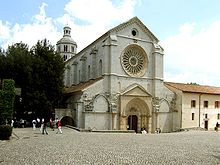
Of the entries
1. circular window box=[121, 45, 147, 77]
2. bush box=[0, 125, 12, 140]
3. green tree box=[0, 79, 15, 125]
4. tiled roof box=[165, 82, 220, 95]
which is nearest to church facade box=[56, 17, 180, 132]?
circular window box=[121, 45, 147, 77]

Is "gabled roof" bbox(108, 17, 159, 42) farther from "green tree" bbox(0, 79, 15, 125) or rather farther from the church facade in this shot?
"green tree" bbox(0, 79, 15, 125)

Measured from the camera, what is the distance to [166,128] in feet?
163

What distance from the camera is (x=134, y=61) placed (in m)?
48.8

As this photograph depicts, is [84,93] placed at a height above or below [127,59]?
below

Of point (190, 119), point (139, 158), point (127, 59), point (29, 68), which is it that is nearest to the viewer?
point (139, 158)

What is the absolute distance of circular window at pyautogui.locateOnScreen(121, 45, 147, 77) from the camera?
4762 cm

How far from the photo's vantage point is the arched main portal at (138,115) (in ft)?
155

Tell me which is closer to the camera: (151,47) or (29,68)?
(29,68)

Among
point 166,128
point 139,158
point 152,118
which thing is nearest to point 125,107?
point 152,118

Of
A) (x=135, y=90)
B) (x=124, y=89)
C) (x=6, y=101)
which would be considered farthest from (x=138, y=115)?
(x=6, y=101)

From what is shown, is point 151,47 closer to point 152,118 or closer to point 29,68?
point 152,118

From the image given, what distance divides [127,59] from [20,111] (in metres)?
18.0

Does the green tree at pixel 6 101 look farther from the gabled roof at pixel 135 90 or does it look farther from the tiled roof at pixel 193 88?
the tiled roof at pixel 193 88

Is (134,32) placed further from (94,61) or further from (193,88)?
(193,88)
